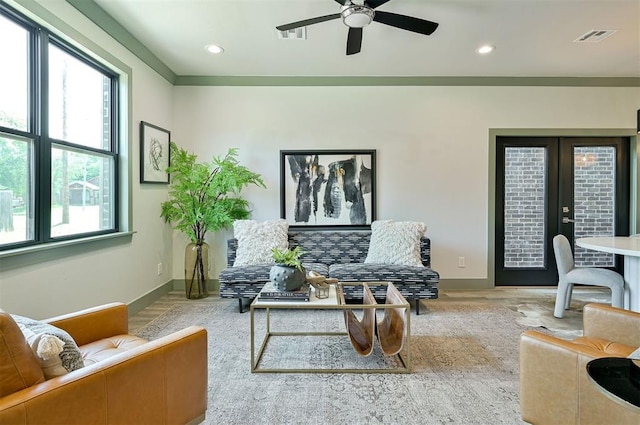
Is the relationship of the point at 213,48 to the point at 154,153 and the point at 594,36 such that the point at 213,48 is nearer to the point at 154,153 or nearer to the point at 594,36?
the point at 154,153

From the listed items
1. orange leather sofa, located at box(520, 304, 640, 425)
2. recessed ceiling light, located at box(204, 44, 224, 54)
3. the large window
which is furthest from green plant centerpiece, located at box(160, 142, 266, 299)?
orange leather sofa, located at box(520, 304, 640, 425)

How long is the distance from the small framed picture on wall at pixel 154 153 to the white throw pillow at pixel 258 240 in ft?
3.55

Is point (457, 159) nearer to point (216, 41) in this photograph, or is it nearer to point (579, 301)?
point (579, 301)

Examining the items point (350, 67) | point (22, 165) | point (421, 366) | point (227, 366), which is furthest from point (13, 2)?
point (421, 366)

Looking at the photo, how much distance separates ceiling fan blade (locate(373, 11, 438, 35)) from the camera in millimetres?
2414

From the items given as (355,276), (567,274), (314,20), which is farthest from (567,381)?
(314,20)

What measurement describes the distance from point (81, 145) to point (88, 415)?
2.43 metres

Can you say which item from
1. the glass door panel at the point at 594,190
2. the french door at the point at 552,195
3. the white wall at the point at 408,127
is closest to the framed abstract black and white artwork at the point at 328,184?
the white wall at the point at 408,127

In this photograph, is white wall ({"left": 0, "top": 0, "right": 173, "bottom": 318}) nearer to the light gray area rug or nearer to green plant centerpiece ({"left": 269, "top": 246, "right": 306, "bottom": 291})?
the light gray area rug

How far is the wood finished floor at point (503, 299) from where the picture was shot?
332 centimetres

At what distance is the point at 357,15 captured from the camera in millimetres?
2352

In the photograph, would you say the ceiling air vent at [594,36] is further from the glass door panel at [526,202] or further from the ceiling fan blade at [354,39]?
the ceiling fan blade at [354,39]

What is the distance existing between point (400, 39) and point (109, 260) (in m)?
3.49

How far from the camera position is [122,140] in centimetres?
329
